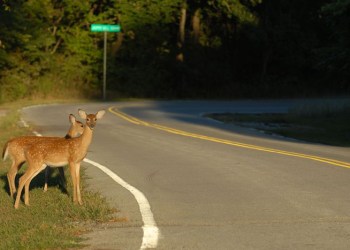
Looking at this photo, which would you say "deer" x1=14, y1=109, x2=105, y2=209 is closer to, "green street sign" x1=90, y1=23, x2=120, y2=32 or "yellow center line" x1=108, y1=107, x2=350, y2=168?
"yellow center line" x1=108, y1=107, x2=350, y2=168

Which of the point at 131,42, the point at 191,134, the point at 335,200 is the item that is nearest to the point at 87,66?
the point at 131,42

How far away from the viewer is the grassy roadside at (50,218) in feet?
28.0

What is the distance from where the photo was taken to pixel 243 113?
36.8 meters

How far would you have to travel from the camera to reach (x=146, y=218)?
32.8ft

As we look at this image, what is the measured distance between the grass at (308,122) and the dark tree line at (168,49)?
1422 centimetres

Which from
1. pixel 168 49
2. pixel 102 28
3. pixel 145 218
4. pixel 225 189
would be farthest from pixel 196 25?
pixel 145 218

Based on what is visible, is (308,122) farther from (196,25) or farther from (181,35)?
(196,25)

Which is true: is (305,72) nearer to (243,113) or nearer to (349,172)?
(243,113)

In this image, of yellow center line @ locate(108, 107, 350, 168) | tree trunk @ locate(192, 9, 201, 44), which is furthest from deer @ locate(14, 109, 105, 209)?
tree trunk @ locate(192, 9, 201, 44)

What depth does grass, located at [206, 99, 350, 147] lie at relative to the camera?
26.2 metres

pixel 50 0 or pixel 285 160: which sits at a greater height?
pixel 50 0

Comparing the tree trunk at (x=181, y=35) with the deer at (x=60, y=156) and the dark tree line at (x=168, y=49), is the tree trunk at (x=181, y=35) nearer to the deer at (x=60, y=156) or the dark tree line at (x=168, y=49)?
the dark tree line at (x=168, y=49)

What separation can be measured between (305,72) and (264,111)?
28204 millimetres

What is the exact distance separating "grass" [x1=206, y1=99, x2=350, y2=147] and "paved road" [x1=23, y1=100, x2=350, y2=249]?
2.38 metres
